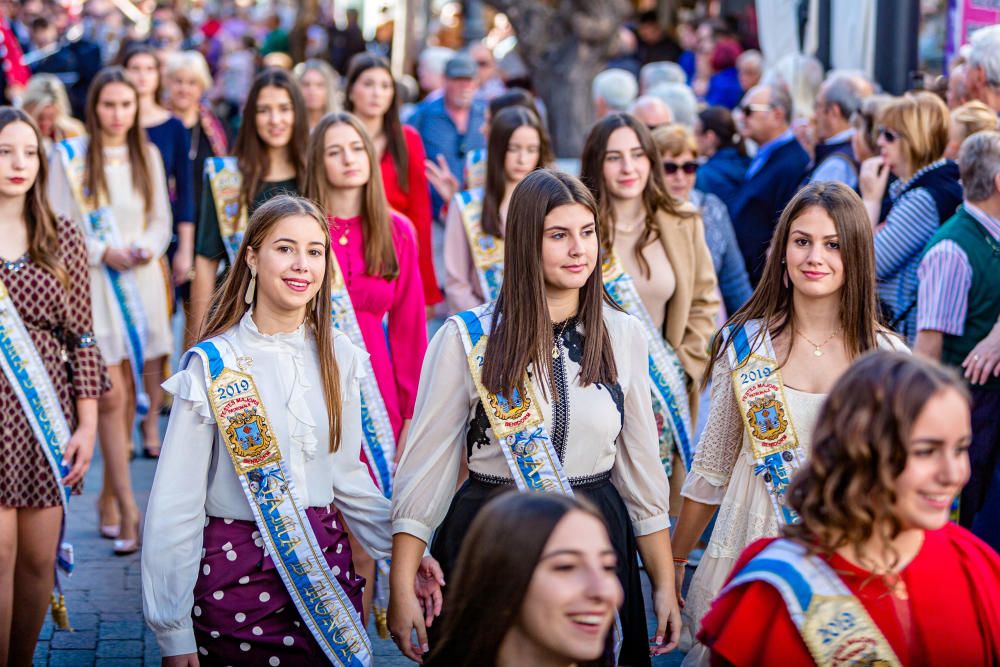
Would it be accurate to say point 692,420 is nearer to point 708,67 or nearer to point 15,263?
point 15,263

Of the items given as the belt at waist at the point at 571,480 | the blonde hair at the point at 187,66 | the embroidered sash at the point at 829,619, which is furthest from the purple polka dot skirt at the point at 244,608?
the blonde hair at the point at 187,66

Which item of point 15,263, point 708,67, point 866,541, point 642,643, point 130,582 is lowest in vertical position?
point 130,582

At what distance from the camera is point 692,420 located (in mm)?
5684

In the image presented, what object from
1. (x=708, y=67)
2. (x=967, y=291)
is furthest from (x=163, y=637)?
(x=708, y=67)

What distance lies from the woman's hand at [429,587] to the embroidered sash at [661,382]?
1905mm

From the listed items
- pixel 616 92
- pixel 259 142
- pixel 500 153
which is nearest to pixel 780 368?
pixel 500 153

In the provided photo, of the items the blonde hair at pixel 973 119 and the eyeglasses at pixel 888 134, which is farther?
the eyeglasses at pixel 888 134

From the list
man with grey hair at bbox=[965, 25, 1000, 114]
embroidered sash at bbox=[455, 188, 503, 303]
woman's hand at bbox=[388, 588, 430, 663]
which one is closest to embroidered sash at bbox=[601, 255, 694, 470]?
embroidered sash at bbox=[455, 188, 503, 303]

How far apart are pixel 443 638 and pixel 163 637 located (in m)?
1.14

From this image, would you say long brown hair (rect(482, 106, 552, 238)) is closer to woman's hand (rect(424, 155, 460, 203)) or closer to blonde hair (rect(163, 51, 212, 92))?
woman's hand (rect(424, 155, 460, 203))

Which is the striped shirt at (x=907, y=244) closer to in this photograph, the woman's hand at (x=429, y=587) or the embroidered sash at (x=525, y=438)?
the embroidered sash at (x=525, y=438)

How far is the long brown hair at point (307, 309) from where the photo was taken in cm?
375

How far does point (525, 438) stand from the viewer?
135 inches

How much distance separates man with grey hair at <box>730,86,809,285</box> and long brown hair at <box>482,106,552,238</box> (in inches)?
54.1
